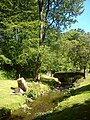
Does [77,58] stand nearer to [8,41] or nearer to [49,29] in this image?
[49,29]

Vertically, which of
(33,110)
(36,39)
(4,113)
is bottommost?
(33,110)

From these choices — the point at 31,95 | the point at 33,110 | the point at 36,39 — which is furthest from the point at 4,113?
the point at 36,39

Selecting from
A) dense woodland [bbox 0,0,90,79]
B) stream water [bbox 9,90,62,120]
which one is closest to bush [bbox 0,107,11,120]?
stream water [bbox 9,90,62,120]

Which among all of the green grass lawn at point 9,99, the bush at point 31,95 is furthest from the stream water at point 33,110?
the green grass lawn at point 9,99

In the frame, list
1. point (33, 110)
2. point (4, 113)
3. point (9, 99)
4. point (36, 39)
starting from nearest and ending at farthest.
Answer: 1. point (4, 113)
2. point (33, 110)
3. point (9, 99)
4. point (36, 39)

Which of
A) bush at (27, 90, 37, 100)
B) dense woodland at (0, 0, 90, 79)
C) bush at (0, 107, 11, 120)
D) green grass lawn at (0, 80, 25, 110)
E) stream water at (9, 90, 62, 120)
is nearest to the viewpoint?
bush at (0, 107, 11, 120)

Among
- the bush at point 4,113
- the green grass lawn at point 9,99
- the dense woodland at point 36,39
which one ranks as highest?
the dense woodland at point 36,39

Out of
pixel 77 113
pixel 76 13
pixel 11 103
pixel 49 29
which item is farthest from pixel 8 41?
pixel 77 113

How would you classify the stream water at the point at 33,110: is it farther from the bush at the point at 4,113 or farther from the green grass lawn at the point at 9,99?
the green grass lawn at the point at 9,99

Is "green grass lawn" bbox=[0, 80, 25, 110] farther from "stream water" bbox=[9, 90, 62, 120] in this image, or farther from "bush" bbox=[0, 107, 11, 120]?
"bush" bbox=[0, 107, 11, 120]

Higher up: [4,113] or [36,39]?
[36,39]

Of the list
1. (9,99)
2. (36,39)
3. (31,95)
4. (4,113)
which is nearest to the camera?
(4,113)

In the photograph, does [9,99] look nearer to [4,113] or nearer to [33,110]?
[33,110]

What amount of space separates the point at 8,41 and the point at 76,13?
44.1ft
